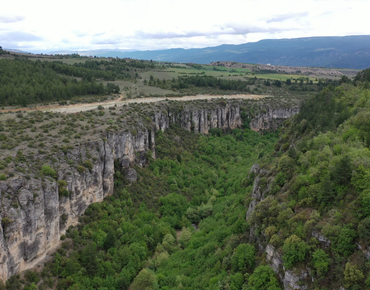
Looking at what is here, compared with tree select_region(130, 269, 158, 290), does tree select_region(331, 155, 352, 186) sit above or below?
above

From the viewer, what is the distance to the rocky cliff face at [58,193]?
115 ft

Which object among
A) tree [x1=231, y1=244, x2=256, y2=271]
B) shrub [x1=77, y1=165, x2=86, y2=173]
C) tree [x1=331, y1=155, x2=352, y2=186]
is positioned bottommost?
tree [x1=231, y1=244, x2=256, y2=271]

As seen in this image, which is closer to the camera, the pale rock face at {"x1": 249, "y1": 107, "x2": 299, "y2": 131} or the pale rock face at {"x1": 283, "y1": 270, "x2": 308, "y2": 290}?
the pale rock face at {"x1": 283, "y1": 270, "x2": 308, "y2": 290}

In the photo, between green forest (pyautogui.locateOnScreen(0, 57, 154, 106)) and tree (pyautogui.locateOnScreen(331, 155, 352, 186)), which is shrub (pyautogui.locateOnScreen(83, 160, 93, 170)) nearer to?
tree (pyautogui.locateOnScreen(331, 155, 352, 186))

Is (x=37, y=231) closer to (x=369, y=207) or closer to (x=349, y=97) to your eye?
(x=369, y=207)

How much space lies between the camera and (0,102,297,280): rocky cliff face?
35.1m

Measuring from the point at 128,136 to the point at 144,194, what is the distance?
14148mm

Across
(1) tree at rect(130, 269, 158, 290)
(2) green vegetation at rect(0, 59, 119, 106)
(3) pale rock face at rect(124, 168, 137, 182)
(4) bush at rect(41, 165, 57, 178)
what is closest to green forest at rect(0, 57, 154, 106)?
(2) green vegetation at rect(0, 59, 119, 106)

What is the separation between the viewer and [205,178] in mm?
78750

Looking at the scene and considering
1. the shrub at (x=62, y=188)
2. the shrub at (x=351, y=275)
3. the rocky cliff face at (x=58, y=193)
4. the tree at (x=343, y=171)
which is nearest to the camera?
the shrub at (x=351, y=275)

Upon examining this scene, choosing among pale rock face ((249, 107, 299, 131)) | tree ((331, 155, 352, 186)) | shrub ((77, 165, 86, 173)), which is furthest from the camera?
pale rock face ((249, 107, 299, 131))

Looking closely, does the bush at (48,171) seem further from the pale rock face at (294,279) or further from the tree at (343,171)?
the tree at (343,171)

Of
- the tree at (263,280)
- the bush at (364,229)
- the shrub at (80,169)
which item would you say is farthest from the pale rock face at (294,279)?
the shrub at (80,169)

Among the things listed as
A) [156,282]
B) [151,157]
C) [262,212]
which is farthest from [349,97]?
[156,282]
